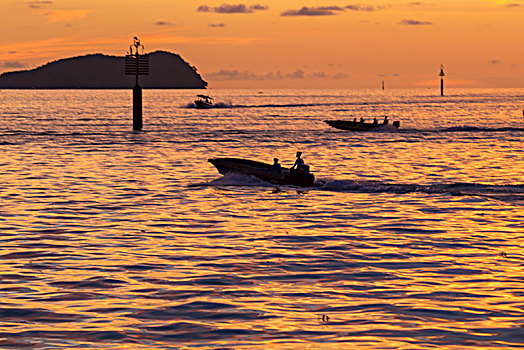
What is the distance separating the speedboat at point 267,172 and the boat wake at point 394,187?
0.70 ft

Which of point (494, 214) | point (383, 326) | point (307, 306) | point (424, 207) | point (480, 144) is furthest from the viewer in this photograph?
point (480, 144)

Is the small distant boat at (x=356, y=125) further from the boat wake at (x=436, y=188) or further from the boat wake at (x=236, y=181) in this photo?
the boat wake at (x=436, y=188)

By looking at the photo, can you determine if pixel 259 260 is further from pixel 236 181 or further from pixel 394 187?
pixel 236 181

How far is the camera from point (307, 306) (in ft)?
47.8

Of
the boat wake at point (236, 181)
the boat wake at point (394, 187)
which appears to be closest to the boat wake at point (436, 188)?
the boat wake at point (394, 187)

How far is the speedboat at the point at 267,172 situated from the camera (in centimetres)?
3628

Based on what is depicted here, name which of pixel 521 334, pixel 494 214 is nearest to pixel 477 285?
pixel 521 334

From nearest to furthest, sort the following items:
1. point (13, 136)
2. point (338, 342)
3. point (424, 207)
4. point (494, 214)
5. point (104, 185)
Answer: point (338, 342) < point (494, 214) < point (424, 207) < point (104, 185) < point (13, 136)

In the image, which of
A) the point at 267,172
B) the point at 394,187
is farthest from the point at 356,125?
the point at 394,187

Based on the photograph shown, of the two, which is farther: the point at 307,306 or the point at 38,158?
the point at 38,158

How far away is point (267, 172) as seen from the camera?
37094 mm

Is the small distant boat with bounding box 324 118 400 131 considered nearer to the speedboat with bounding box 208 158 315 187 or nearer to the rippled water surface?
the rippled water surface

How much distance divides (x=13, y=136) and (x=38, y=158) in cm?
2875

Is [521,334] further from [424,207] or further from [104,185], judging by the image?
[104,185]
